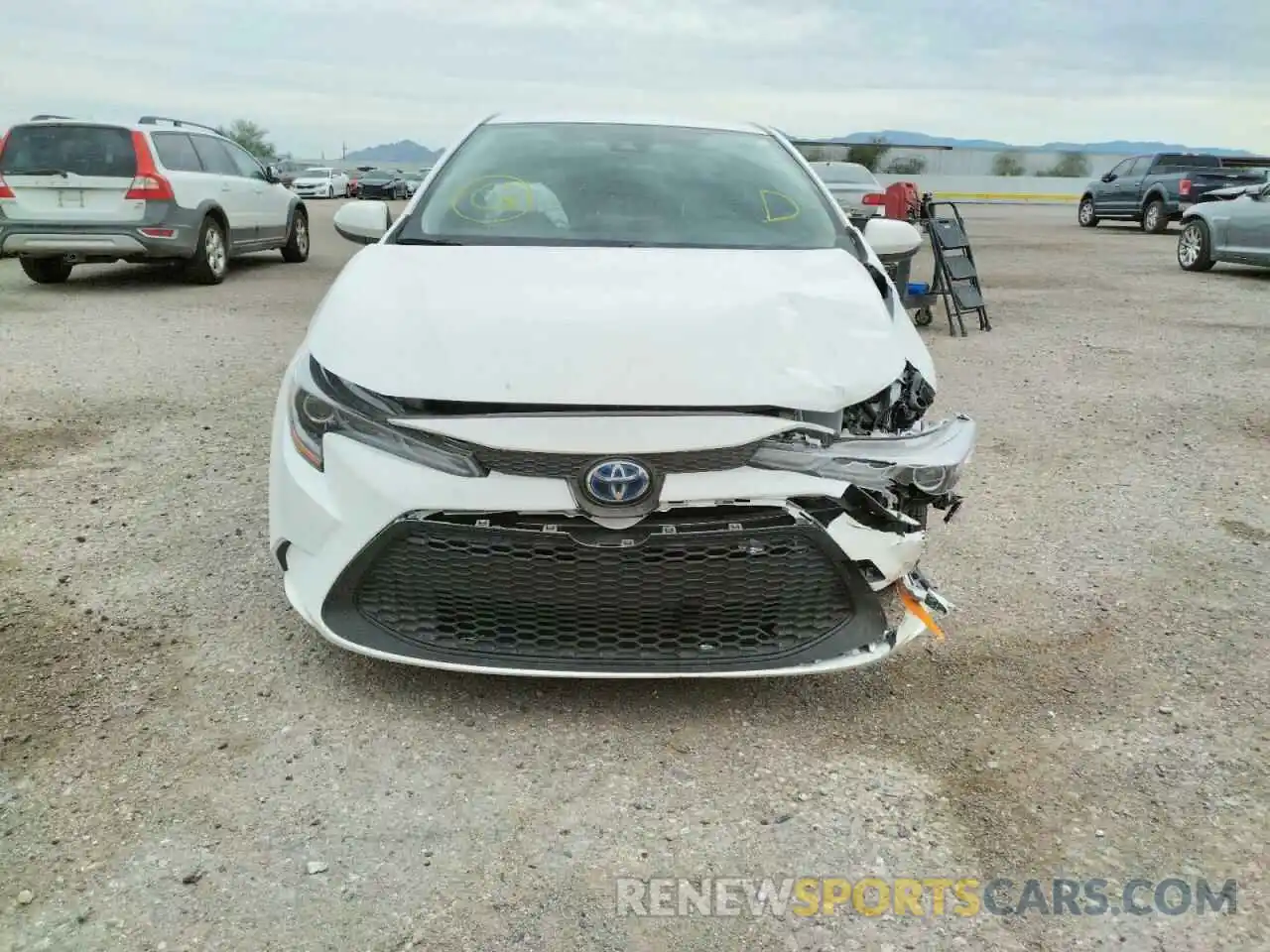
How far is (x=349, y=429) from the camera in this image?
2721 millimetres

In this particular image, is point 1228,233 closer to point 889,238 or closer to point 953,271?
point 953,271

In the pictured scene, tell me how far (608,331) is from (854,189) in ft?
43.0

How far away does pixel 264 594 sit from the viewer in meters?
3.66

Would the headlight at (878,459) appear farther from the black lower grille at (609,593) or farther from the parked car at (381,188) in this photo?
the parked car at (381,188)

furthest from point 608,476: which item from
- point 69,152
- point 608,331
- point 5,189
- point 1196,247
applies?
point 1196,247

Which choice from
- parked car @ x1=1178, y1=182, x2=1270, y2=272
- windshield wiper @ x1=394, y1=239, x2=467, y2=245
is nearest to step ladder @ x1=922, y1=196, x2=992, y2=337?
parked car @ x1=1178, y1=182, x2=1270, y2=272

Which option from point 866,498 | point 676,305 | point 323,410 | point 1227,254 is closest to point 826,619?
point 866,498

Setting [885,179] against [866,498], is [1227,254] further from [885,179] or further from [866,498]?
[885,179]

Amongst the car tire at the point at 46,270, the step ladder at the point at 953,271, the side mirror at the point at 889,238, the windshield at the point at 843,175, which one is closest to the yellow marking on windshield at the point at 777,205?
the side mirror at the point at 889,238

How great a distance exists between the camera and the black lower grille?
2594 millimetres

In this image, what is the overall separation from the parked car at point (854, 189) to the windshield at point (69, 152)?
26.9ft

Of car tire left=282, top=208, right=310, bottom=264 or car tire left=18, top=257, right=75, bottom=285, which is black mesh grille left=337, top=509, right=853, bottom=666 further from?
car tire left=282, top=208, right=310, bottom=264

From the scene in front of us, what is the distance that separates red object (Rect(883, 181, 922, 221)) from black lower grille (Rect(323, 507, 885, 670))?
11583 mm

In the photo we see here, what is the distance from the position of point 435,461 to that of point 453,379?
0.69 feet
